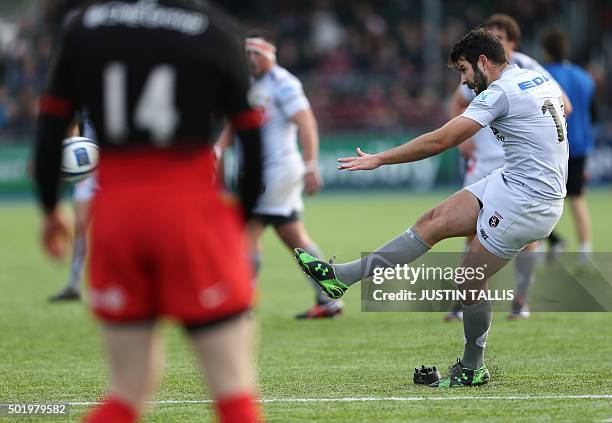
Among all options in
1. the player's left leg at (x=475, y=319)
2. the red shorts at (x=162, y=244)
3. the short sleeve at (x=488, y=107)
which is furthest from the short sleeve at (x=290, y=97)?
the red shorts at (x=162, y=244)

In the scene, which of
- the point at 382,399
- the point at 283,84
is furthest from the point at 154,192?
the point at 283,84

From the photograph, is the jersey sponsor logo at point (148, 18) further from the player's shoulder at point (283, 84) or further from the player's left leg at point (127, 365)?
the player's shoulder at point (283, 84)

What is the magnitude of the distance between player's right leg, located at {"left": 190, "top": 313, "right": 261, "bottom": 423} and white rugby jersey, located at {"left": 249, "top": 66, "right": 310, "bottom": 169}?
6.20 meters

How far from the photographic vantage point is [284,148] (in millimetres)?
10500

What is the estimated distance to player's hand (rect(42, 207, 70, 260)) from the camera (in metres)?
4.14

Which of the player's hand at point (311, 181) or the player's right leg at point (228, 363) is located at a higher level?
the player's hand at point (311, 181)

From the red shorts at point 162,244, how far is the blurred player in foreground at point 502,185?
2.97 metres

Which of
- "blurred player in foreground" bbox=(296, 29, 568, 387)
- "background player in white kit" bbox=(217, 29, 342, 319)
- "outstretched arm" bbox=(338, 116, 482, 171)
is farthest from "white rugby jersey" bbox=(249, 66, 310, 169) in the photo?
"outstretched arm" bbox=(338, 116, 482, 171)

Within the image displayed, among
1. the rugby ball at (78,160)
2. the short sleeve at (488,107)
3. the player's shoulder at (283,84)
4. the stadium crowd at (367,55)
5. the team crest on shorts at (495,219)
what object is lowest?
the team crest on shorts at (495,219)

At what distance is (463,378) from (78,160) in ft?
9.12

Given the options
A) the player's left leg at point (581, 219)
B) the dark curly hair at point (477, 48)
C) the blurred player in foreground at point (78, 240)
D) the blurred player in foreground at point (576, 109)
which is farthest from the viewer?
the player's left leg at point (581, 219)

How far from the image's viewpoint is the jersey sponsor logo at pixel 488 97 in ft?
21.5

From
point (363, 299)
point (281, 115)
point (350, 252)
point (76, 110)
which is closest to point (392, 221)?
point (350, 252)

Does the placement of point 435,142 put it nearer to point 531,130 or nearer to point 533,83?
point 531,130
